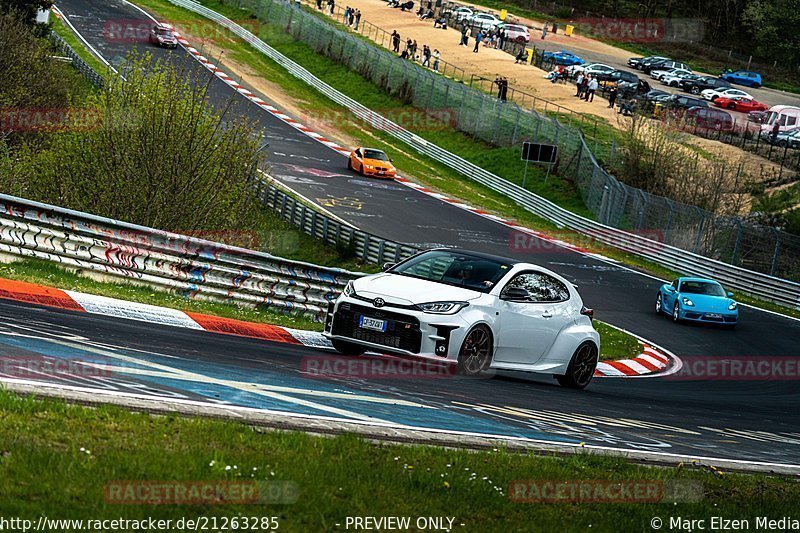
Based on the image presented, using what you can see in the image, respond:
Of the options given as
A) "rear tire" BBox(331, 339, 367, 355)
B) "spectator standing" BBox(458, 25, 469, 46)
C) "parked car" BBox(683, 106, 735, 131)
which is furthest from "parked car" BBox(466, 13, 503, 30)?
"rear tire" BBox(331, 339, 367, 355)

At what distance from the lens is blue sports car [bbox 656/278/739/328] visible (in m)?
28.4

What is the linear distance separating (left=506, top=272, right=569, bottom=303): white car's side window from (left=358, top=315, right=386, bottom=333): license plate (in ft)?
6.05

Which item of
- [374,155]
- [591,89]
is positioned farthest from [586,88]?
[374,155]

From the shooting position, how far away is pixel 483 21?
306 feet

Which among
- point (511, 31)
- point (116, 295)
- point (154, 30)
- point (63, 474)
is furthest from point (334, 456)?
point (511, 31)

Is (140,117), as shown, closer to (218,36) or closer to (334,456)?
(334,456)

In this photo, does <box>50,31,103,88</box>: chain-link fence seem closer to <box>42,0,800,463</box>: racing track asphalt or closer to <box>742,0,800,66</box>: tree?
<box>42,0,800,463</box>: racing track asphalt

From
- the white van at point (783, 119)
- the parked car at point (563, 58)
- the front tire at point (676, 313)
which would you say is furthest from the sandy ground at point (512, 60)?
the front tire at point (676, 313)

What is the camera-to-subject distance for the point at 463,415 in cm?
967

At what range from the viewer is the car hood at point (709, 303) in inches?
1118

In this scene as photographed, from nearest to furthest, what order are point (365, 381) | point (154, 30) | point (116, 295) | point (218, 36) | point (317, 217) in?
point (365, 381) → point (116, 295) → point (317, 217) → point (154, 30) → point (218, 36)

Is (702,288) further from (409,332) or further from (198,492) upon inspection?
(198,492)

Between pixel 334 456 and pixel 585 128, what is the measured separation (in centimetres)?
5347

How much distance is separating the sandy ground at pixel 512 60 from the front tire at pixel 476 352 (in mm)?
37824
